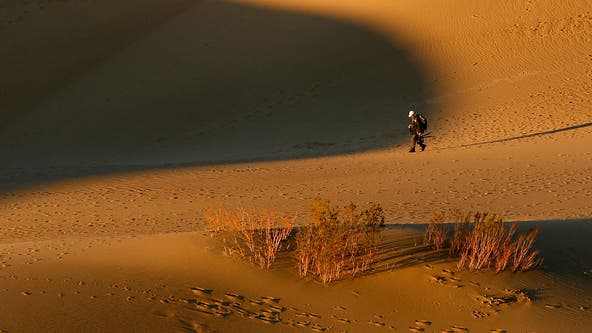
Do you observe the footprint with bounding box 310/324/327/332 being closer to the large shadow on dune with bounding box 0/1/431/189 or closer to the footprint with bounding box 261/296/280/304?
the footprint with bounding box 261/296/280/304

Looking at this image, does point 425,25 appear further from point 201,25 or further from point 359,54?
point 201,25

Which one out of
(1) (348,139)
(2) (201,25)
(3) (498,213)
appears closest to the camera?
(3) (498,213)

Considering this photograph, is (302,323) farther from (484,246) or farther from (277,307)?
(484,246)

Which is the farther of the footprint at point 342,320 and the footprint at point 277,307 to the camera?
the footprint at point 277,307

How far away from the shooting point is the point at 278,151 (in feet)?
71.7

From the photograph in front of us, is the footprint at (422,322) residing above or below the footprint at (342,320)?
above

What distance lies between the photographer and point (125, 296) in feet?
20.2

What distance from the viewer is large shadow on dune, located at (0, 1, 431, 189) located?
2289 cm

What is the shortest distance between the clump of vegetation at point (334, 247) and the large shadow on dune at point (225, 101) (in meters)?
12.2

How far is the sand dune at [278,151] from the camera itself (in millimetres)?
6207

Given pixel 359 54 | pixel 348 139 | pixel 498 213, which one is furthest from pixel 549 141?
pixel 359 54

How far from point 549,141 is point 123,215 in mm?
10649

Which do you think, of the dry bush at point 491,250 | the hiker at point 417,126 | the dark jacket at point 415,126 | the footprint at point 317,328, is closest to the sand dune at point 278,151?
the footprint at point 317,328

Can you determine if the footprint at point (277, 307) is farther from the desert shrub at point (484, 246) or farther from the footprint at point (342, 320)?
the desert shrub at point (484, 246)
